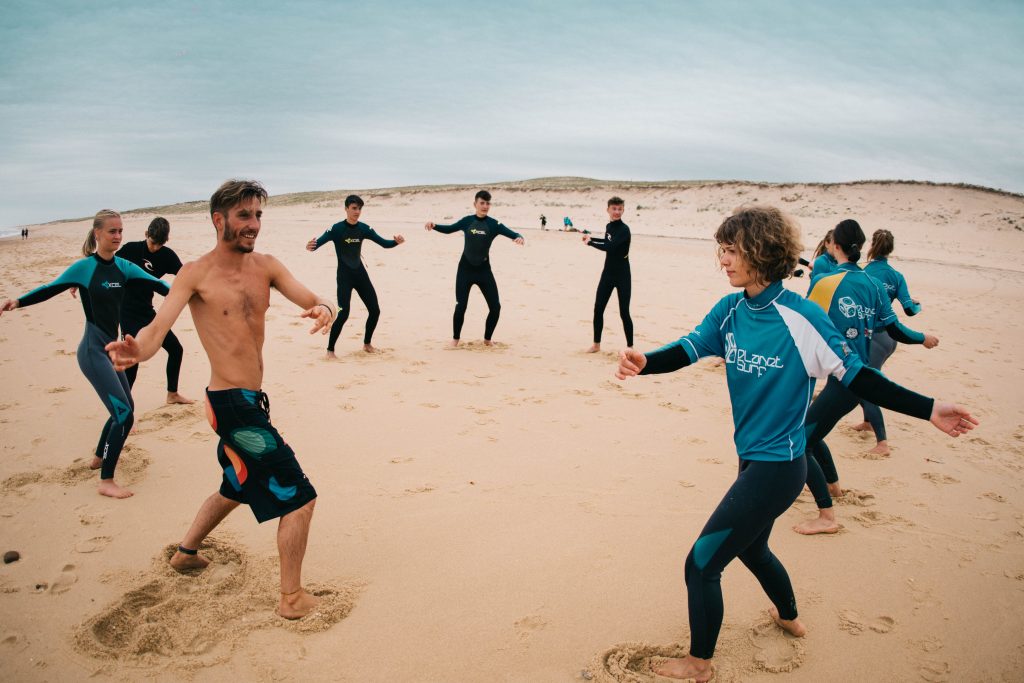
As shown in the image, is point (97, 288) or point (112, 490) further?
point (97, 288)

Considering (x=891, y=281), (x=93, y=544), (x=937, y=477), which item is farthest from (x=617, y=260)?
(x=93, y=544)

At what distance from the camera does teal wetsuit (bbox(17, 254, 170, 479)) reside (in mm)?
4637

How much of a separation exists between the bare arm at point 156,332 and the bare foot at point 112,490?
7.13 feet

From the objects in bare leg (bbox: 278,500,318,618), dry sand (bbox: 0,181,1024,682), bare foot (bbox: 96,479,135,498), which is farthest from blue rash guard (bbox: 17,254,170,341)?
bare leg (bbox: 278,500,318,618)

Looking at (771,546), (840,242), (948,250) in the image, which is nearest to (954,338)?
(840,242)

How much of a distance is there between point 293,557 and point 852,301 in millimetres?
4132

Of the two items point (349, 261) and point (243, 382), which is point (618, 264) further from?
point (243, 382)

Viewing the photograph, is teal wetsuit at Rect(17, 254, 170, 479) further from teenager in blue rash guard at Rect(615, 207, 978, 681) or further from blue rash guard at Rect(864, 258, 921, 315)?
blue rash guard at Rect(864, 258, 921, 315)

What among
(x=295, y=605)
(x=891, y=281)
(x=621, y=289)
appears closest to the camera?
(x=295, y=605)

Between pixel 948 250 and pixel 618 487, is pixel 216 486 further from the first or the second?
pixel 948 250

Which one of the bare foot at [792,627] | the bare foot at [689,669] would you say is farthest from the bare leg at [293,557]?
the bare foot at [792,627]

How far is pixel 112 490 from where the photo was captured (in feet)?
15.1

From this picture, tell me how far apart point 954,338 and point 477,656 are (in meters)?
11.9

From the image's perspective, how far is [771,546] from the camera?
13.1 feet
